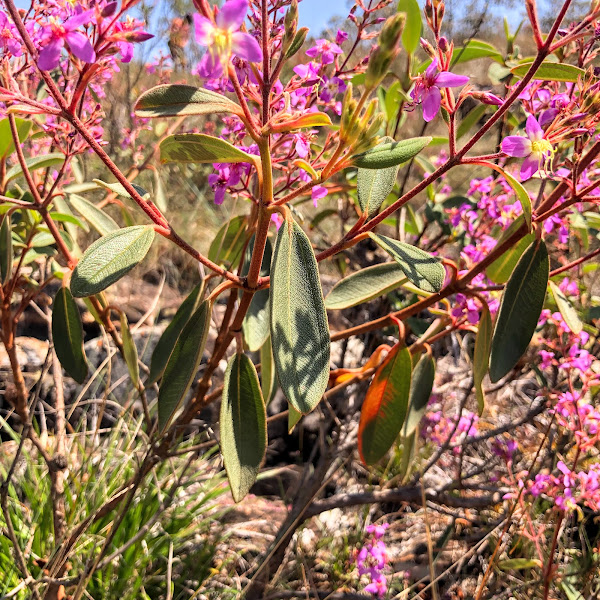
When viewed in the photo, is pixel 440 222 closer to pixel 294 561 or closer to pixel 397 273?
pixel 397 273

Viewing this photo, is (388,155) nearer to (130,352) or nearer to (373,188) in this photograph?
(373,188)

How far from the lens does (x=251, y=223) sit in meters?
0.98

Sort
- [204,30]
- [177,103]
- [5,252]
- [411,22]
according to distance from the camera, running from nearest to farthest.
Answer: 1. [204,30]
2. [177,103]
3. [5,252]
4. [411,22]

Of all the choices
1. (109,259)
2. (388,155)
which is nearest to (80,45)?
(109,259)

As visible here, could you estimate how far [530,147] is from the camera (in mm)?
679

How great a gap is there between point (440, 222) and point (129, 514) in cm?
131

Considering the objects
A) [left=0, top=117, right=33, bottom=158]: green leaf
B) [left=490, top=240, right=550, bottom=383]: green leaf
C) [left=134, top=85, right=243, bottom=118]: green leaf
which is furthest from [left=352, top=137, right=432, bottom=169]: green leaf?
[left=0, top=117, right=33, bottom=158]: green leaf

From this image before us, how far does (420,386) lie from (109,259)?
2.44 ft

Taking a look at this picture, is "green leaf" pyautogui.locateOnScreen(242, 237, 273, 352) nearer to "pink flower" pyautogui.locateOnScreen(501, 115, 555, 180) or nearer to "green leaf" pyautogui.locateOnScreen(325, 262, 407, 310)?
A: "green leaf" pyautogui.locateOnScreen(325, 262, 407, 310)

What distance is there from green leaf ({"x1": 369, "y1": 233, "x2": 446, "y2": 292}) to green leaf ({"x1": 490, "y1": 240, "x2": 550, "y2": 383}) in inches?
4.7

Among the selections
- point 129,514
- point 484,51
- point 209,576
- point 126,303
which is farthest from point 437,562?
point 126,303

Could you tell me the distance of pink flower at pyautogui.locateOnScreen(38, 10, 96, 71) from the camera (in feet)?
1.81

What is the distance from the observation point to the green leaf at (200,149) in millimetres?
632

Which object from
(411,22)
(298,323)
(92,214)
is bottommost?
(298,323)
